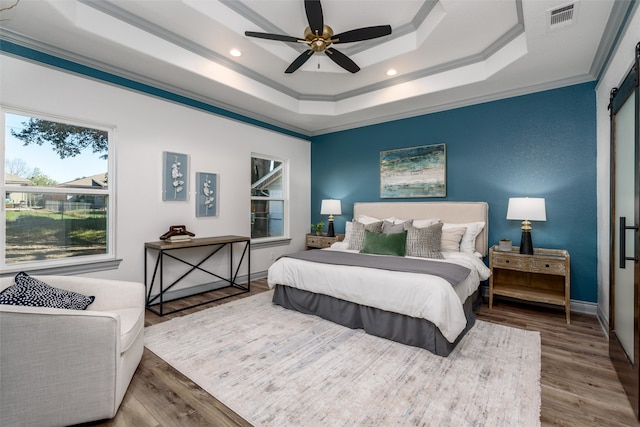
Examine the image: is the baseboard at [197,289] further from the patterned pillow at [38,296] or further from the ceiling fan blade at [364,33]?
the ceiling fan blade at [364,33]

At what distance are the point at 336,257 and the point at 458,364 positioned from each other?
158 cm

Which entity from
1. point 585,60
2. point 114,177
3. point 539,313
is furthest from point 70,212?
point 585,60

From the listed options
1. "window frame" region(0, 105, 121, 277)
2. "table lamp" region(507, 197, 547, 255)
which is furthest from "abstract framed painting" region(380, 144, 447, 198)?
"window frame" region(0, 105, 121, 277)

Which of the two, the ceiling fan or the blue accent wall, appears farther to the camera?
the blue accent wall

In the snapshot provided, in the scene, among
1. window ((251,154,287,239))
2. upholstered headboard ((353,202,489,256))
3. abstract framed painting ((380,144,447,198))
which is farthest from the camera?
window ((251,154,287,239))

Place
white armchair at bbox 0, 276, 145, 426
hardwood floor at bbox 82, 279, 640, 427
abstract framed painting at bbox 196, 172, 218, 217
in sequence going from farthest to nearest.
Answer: abstract framed painting at bbox 196, 172, 218, 217
hardwood floor at bbox 82, 279, 640, 427
white armchair at bbox 0, 276, 145, 426

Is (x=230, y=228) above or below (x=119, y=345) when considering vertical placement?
above

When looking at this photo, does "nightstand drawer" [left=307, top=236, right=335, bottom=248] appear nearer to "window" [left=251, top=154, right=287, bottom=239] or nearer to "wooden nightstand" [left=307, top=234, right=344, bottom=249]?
"wooden nightstand" [left=307, top=234, right=344, bottom=249]

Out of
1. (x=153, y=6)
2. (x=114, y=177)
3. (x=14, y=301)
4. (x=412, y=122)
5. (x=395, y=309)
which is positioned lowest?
(x=395, y=309)

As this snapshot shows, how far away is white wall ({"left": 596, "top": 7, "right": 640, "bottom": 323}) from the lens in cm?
247

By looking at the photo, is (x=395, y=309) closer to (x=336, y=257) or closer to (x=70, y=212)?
(x=336, y=257)

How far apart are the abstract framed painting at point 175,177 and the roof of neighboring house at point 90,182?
61 cm

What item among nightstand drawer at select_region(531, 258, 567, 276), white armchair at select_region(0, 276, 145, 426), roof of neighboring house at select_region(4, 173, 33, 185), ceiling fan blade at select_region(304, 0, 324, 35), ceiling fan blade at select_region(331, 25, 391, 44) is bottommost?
white armchair at select_region(0, 276, 145, 426)

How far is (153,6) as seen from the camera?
2.58m
